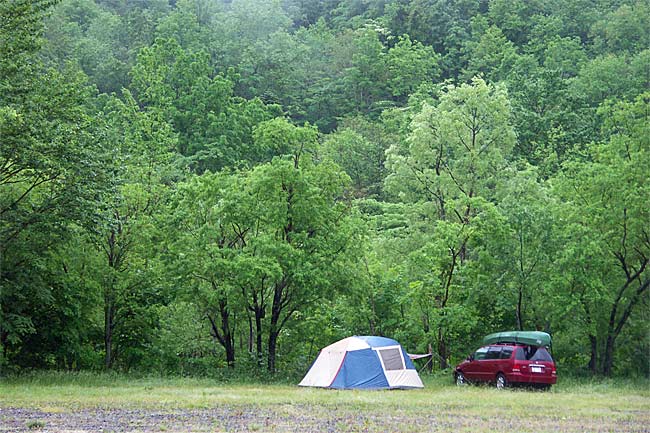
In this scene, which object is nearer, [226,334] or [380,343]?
[380,343]

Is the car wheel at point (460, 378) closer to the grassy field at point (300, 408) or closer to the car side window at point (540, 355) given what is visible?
the grassy field at point (300, 408)

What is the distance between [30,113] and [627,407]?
59.4 ft

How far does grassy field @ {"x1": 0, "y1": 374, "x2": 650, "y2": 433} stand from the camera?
41.9 feet

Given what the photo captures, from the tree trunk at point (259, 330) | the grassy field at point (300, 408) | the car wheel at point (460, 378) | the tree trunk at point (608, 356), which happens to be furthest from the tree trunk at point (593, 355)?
the tree trunk at point (259, 330)

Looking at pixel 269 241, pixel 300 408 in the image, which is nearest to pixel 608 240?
pixel 269 241

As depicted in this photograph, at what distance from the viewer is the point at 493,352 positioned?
23484mm

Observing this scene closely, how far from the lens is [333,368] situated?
75.4 feet

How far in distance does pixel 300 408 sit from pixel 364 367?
707 centimetres

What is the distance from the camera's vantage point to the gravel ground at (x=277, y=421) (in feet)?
40.5

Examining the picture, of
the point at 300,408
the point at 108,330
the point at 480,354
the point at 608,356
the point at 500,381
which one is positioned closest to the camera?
the point at 300,408

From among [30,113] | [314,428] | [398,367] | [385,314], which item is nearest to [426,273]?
[385,314]

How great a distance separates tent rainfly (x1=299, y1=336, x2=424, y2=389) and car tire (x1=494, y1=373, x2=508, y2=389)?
229 centimetres

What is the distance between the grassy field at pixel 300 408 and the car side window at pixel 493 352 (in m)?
1.15

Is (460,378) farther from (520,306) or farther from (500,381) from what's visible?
(520,306)
